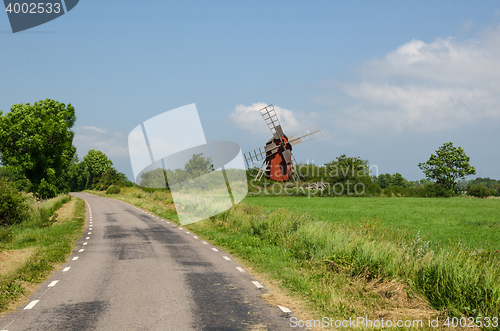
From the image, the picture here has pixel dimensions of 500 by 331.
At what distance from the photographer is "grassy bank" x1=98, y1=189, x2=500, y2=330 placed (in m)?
6.39

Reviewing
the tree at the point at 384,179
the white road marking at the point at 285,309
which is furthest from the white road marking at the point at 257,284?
the tree at the point at 384,179

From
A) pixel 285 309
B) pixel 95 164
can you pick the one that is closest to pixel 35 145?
pixel 285 309

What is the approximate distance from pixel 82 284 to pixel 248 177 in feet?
209

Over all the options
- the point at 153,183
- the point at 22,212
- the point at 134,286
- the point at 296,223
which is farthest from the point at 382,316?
the point at 153,183

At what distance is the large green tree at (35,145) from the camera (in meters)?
41.3

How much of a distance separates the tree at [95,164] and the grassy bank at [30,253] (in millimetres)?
108060

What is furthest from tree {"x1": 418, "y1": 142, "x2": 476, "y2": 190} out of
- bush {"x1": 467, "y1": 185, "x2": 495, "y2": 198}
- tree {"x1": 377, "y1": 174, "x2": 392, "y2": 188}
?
tree {"x1": 377, "y1": 174, "x2": 392, "y2": 188}

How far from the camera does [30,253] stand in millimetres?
13008

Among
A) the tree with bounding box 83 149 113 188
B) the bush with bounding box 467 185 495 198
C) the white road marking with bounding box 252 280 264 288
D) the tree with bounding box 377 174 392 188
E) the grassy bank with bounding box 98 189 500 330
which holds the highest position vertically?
the tree with bounding box 83 149 113 188

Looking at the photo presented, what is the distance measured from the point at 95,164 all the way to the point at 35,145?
3475 inches

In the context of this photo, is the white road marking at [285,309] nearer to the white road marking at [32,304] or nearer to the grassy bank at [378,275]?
the grassy bank at [378,275]

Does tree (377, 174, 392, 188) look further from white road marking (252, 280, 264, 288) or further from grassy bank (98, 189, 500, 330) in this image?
white road marking (252, 280, 264, 288)

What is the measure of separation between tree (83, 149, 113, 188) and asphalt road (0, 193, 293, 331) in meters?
120

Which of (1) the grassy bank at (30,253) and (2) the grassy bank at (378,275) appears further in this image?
(1) the grassy bank at (30,253)
